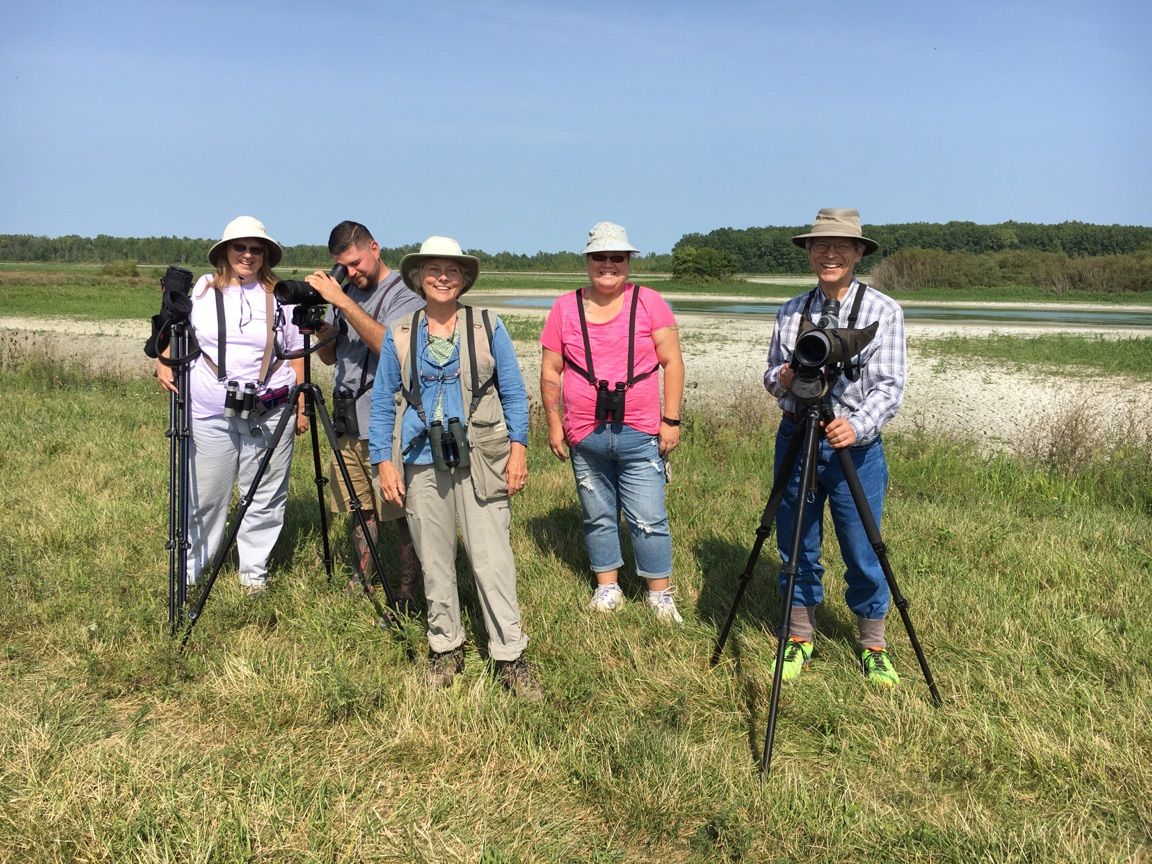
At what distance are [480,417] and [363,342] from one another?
1.22 m

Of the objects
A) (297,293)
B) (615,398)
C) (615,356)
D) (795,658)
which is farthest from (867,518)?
(297,293)

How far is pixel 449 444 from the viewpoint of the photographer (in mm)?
3643

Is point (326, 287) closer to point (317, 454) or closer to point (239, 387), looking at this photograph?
point (239, 387)

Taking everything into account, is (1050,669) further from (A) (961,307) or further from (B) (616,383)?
(A) (961,307)

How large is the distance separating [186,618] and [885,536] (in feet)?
14.5

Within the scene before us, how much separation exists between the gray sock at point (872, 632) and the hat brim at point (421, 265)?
238cm

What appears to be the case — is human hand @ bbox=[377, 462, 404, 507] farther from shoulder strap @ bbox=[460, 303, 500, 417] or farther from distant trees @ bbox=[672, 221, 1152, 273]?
distant trees @ bbox=[672, 221, 1152, 273]

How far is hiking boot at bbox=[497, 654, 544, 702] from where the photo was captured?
380cm

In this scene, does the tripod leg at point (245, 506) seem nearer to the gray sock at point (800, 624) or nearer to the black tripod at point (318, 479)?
the black tripod at point (318, 479)

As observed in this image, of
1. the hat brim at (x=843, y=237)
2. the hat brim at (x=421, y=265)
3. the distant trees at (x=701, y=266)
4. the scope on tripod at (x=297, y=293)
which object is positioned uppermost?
the distant trees at (x=701, y=266)

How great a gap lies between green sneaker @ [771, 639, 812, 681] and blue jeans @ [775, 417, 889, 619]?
0.20 m

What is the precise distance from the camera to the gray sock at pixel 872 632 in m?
3.92

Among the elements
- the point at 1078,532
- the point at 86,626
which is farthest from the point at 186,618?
the point at 1078,532

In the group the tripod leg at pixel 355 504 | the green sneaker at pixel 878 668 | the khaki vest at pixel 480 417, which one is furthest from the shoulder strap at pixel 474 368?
the green sneaker at pixel 878 668
